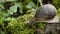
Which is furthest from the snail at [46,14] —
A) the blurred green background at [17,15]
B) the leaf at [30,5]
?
the leaf at [30,5]

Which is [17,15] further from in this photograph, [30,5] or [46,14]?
[46,14]

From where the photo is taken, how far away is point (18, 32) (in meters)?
1.46

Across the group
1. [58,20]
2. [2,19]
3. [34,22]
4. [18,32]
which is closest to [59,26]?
[58,20]

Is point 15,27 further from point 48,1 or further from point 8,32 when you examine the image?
point 48,1

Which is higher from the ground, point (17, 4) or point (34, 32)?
point (17, 4)

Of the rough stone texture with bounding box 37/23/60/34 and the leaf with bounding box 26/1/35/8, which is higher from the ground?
the leaf with bounding box 26/1/35/8

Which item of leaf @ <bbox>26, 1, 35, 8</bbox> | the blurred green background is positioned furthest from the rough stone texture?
leaf @ <bbox>26, 1, 35, 8</bbox>

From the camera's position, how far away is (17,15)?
1721 millimetres

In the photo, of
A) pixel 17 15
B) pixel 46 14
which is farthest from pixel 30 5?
pixel 46 14

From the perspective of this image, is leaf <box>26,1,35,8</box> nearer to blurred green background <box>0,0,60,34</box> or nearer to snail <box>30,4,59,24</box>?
blurred green background <box>0,0,60,34</box>

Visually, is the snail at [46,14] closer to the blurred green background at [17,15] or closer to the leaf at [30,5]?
the blurred green background at [17,15]

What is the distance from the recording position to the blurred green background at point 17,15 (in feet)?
4.78

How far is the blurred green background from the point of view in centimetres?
146

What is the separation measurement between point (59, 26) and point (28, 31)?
8.8 inches
